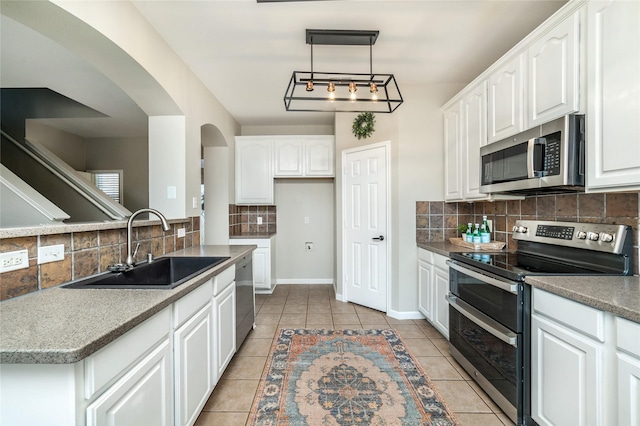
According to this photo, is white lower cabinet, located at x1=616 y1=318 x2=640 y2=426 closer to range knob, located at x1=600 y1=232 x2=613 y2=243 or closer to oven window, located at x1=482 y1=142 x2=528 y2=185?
range knob, located at x1=600 y1=232 x2=613 y2=243

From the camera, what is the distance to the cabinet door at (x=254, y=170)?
4426 millimetres

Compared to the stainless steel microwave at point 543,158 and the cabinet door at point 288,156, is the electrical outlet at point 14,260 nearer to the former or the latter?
the stainless steel microwave at point 543,158

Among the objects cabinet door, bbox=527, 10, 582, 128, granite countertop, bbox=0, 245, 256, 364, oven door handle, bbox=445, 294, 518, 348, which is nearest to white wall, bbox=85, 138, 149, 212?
granite countertop, bbox=0, 245, 256, 364

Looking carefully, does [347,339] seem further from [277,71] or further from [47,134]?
[47,134]

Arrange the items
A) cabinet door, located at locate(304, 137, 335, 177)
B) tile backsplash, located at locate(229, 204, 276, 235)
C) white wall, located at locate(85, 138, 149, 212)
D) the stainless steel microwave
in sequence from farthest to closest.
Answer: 1. white wall, located at locate(85, 138, 149, 212)
2. tile backsplash, located at locate(229, 204, 276, 235)
3. cabinet door, located at locate(304, 137, 335, 177)
4. the stainless steel microwave

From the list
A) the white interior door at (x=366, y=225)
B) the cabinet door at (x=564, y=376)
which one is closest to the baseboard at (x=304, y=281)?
the white interior door at (x=366, y=225)

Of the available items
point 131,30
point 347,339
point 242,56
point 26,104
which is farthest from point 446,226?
point 26,104

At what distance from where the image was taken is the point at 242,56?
2.62 meters

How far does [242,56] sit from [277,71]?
39 cm

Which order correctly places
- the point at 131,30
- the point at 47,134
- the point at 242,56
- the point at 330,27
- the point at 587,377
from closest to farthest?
the point at 587,377 → the point at 131,30 → the point at 330,27 → the point at 242,56 → the point at 47,134

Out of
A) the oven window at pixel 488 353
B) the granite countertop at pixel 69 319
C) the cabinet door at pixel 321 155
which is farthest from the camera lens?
the cabinet door at pixel 321 155

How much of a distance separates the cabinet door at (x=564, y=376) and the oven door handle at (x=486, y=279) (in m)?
0.18

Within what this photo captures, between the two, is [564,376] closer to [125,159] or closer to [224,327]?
[224,327]

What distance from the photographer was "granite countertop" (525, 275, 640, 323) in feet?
3.71
